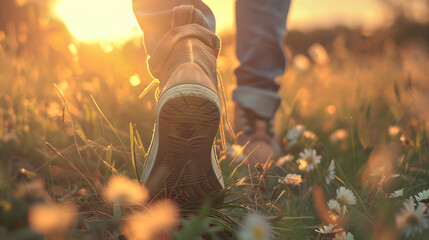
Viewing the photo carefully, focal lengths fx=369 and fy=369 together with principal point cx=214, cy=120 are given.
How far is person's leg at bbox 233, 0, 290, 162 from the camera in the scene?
2002 millimetres

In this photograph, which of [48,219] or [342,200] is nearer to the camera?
[48,219]

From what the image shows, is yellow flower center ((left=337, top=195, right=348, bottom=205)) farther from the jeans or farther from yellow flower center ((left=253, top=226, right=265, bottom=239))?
the jeans

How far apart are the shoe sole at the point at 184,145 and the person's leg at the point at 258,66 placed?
936 mm

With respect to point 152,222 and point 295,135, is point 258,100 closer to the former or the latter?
point 295,135

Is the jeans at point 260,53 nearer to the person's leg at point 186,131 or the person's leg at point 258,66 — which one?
the person's leg at point 258,66

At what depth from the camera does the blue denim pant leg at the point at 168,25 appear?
1.27m

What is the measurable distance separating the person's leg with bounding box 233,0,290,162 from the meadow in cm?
18

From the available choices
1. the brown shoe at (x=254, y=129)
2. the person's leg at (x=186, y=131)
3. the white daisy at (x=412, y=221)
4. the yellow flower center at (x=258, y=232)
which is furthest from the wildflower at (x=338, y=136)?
the yellow flower center at (x=258, y=232)

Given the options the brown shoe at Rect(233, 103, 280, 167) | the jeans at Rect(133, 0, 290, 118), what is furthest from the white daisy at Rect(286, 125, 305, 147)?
the jeans at Rect(133, 0, 290, 118)

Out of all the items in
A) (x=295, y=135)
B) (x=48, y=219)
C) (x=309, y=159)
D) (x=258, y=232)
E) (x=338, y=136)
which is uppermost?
(x=48, y=219)

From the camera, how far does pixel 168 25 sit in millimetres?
1327

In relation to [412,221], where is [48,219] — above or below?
above

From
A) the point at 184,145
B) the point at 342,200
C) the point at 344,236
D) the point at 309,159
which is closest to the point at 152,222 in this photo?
the point at 184,145

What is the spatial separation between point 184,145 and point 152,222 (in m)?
0.39
